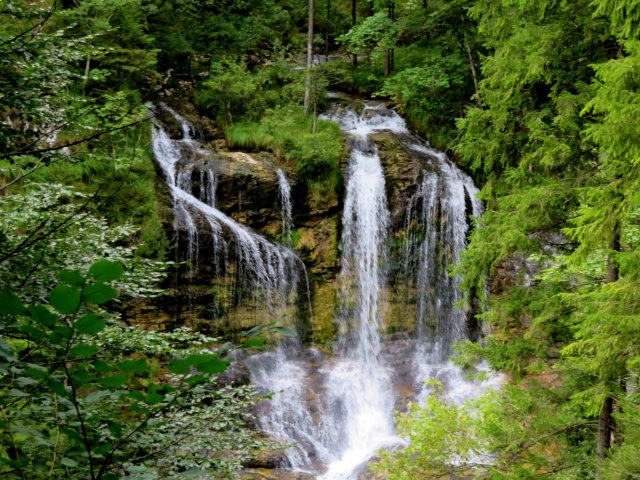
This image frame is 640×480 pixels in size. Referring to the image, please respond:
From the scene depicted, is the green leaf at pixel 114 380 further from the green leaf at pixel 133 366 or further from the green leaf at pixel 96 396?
the green leaf at pixel 96 396

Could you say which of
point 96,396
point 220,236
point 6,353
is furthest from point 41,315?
point 220,236

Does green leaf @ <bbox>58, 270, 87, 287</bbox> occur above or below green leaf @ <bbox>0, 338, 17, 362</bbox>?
above

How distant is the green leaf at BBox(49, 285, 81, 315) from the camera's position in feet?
2.83

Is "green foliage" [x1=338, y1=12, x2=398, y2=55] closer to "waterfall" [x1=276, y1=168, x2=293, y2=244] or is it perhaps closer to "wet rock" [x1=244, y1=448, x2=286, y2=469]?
"waterfall" [x1=276, y1=168, x2=293, y2=244]

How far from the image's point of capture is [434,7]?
16.1m

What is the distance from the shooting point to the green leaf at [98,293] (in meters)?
0.91

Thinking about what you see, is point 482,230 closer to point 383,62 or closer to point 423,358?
point 423,358

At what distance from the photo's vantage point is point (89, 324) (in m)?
0.94

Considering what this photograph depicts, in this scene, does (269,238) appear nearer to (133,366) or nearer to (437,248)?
(437,248)

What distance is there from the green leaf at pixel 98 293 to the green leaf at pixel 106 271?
15 mm

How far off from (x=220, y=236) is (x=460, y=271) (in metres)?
7.74

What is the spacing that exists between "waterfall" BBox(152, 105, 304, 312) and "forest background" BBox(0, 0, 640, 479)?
3.21 ft

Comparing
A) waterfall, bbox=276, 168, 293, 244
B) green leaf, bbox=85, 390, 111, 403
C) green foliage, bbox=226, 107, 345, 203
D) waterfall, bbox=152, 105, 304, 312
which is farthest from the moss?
green leaf, bbox=85, 390, 111, 403

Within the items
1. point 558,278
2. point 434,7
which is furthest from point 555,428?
point 434,7
